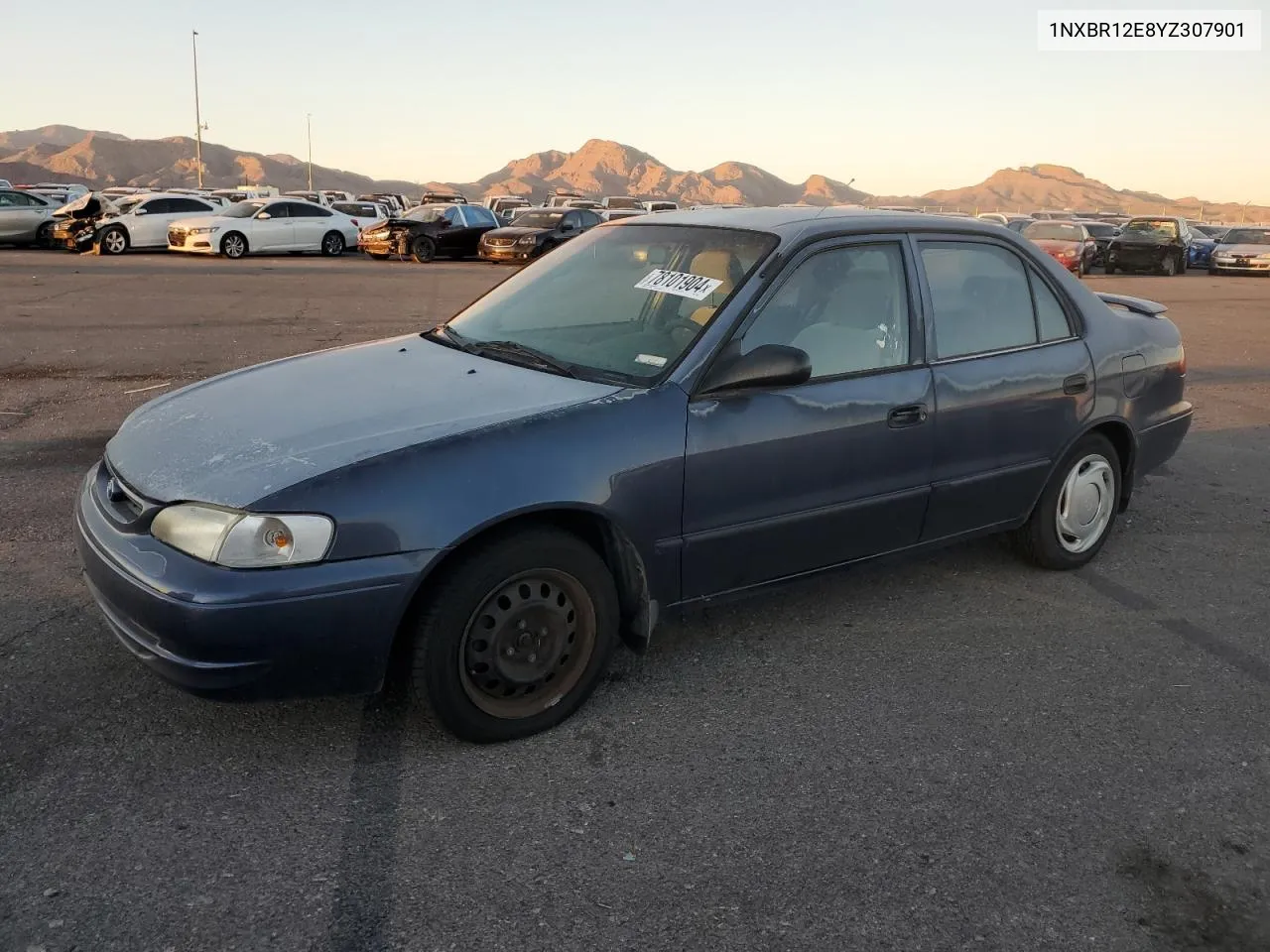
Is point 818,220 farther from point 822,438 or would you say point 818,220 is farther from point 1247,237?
point 1247,237

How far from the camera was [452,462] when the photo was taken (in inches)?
117

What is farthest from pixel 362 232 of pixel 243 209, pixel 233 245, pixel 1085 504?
pixel 1085 504

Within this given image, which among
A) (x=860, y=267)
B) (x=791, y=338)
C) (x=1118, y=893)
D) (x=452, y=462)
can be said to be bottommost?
(x=1118, y=893)

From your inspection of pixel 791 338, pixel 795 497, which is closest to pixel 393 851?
pixel 795 497

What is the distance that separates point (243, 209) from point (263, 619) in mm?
25332

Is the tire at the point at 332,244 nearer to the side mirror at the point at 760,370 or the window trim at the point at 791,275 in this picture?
the window trim at the point at 791,275

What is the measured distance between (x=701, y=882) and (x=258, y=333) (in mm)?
10408

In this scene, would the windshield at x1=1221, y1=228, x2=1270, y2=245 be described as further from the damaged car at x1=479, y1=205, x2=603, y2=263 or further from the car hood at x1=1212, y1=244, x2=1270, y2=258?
the damaged car at x1=479, y1=205, x2=603, y2=263

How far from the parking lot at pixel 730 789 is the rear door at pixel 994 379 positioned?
52 centimetres

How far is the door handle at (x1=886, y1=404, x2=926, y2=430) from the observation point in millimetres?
3866

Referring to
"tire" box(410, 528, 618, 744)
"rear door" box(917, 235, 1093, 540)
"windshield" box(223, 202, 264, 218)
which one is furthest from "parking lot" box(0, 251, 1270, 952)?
"windshield" box(223, 202, 264, 218)

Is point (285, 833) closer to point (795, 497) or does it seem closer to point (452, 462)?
point (452, 462)

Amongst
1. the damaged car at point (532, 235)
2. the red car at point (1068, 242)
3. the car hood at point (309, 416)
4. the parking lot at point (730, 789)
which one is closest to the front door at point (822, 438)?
the parking lot at point (730, 789)

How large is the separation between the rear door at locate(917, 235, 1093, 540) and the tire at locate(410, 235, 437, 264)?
24109 mm
